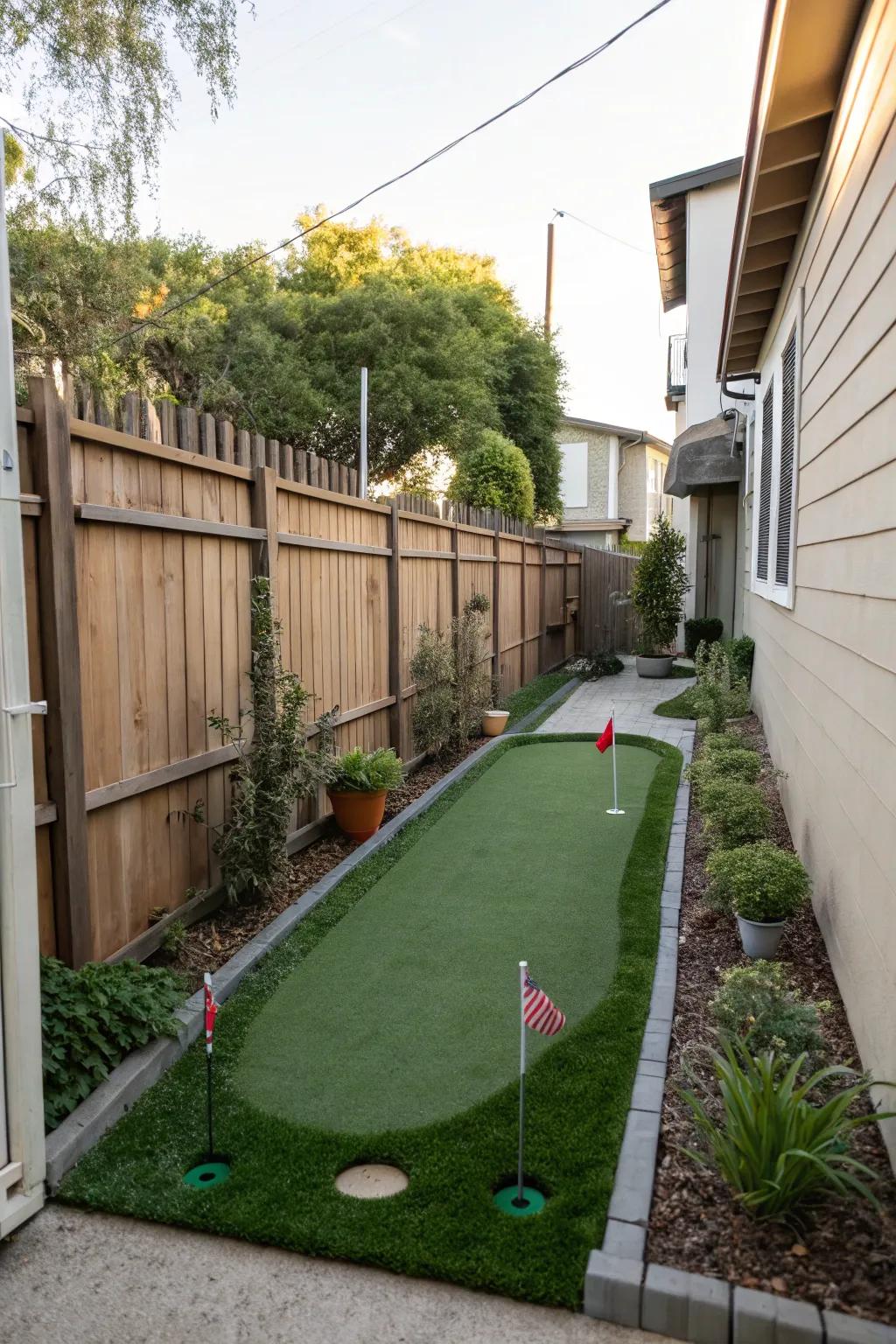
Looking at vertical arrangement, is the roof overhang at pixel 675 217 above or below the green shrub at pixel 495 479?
above

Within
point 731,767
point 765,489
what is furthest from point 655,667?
point 731,767

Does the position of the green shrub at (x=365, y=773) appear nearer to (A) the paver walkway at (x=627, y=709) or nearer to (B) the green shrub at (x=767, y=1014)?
(B) the green shrub at (x=767, y=1014)

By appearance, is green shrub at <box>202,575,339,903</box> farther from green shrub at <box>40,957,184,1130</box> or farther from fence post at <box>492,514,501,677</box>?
fence post at <box>492,514,501,677</box>

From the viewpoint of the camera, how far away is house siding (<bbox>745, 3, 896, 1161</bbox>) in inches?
121

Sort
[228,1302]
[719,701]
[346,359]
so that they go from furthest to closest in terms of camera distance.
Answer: [346,359]
[719,701]
[228,1302]

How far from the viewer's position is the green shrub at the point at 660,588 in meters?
15.2

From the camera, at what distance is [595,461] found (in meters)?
32.0

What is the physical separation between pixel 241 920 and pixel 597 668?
10.7m

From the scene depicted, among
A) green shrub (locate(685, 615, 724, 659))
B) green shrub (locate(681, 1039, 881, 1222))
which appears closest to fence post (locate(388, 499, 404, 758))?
green shrub (locate(681, 1039, 881, 1222))

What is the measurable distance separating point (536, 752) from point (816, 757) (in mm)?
4712

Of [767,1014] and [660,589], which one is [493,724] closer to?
[660,589]

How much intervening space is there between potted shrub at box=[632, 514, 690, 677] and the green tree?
29.0 feet

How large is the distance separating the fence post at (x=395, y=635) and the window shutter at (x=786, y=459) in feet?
10.0

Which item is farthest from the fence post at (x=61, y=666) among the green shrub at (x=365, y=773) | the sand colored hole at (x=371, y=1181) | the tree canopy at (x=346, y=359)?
the tree canopy at (x=346, y=359)
